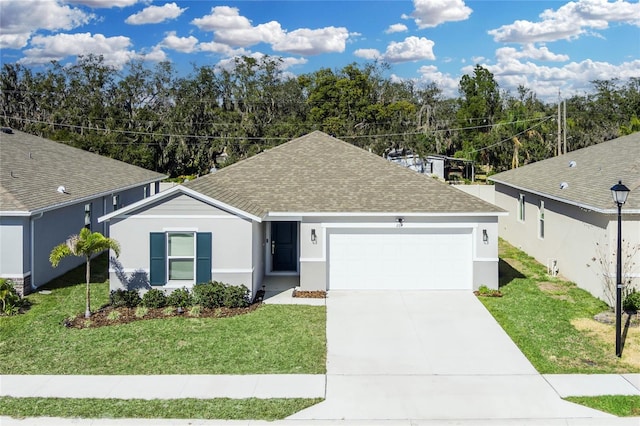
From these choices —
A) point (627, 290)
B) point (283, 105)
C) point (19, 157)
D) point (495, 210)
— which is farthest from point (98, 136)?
point (627, 290)

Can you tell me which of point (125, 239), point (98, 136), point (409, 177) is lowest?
point (125, 239)

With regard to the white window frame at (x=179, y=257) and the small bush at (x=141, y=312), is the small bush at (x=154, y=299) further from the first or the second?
the white window frame at (x=179, y=257)

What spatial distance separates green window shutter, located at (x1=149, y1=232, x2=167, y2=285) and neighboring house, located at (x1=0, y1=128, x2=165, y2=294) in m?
3.40

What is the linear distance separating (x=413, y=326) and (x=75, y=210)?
12.0 m

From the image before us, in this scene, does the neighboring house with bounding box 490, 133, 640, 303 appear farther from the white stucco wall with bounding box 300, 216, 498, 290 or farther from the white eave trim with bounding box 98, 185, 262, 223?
the white eave trim with bounding box 98, 185, 262, 223

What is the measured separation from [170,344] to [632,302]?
10500 millimetres

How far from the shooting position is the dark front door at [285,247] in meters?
18.7

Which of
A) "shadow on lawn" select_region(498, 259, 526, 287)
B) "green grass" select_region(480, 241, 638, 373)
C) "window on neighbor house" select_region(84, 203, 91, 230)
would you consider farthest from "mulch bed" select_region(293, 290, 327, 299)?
"window on neighbor house" select_region(84, 203, 91, 230)

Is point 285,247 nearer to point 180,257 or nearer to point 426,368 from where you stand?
point 180,257

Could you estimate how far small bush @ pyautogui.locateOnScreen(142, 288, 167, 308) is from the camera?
14.4 meters

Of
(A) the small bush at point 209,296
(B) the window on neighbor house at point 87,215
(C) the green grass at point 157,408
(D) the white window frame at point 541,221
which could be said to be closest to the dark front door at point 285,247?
(A) the small bush at point 209,296

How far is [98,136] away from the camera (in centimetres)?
4806

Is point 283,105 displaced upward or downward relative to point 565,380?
upward

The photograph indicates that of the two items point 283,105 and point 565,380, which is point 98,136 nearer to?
point 283,105
